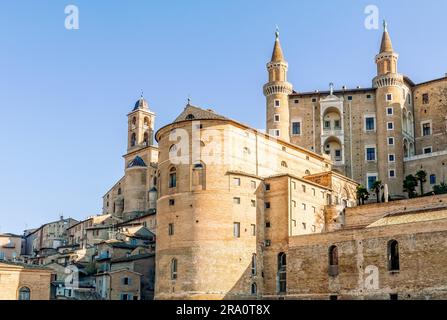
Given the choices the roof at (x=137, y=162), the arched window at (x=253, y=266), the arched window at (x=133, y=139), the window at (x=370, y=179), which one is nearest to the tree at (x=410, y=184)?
the window at (x=370, y=179)

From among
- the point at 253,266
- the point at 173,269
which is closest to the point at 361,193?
the point at 253,266

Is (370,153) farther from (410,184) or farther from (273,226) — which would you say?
(273,226)

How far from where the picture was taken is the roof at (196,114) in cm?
4619

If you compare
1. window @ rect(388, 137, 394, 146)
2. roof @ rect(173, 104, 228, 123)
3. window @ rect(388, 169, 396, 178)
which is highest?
window @ rect(388, 137, 394, 146)

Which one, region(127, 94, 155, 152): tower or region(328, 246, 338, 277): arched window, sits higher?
region(127, 94, 155, 152): tower

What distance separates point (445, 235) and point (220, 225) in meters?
14.8

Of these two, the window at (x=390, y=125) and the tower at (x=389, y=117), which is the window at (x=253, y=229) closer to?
the tower at (x=389, y=117)

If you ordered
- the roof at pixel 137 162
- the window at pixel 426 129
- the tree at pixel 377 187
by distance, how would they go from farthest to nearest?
the roof at pixel 137 162 < the window at pixel 426 129 < the tree at pixel 377 187

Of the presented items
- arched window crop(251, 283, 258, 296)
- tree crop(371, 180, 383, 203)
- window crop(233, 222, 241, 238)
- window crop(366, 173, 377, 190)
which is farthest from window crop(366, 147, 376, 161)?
arched window crop(251, 283, 258, 296)

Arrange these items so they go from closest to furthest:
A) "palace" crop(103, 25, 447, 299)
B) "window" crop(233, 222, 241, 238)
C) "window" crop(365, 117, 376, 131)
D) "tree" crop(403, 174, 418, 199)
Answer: "palace" crop(103, 25, 447, 299), "window" crop(233, 222, 241, 238), "tree" crop(403, 174, 418, 199), "window" crop(365, 117, 376, 131)

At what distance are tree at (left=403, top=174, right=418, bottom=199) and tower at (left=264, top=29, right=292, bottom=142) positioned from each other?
12.8 metres

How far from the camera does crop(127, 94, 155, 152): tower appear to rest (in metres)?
79.0

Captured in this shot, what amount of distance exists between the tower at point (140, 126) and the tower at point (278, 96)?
61.3ft

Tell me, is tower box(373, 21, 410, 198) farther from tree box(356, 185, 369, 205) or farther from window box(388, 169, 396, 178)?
tree box(356, 185, 369, 205)
